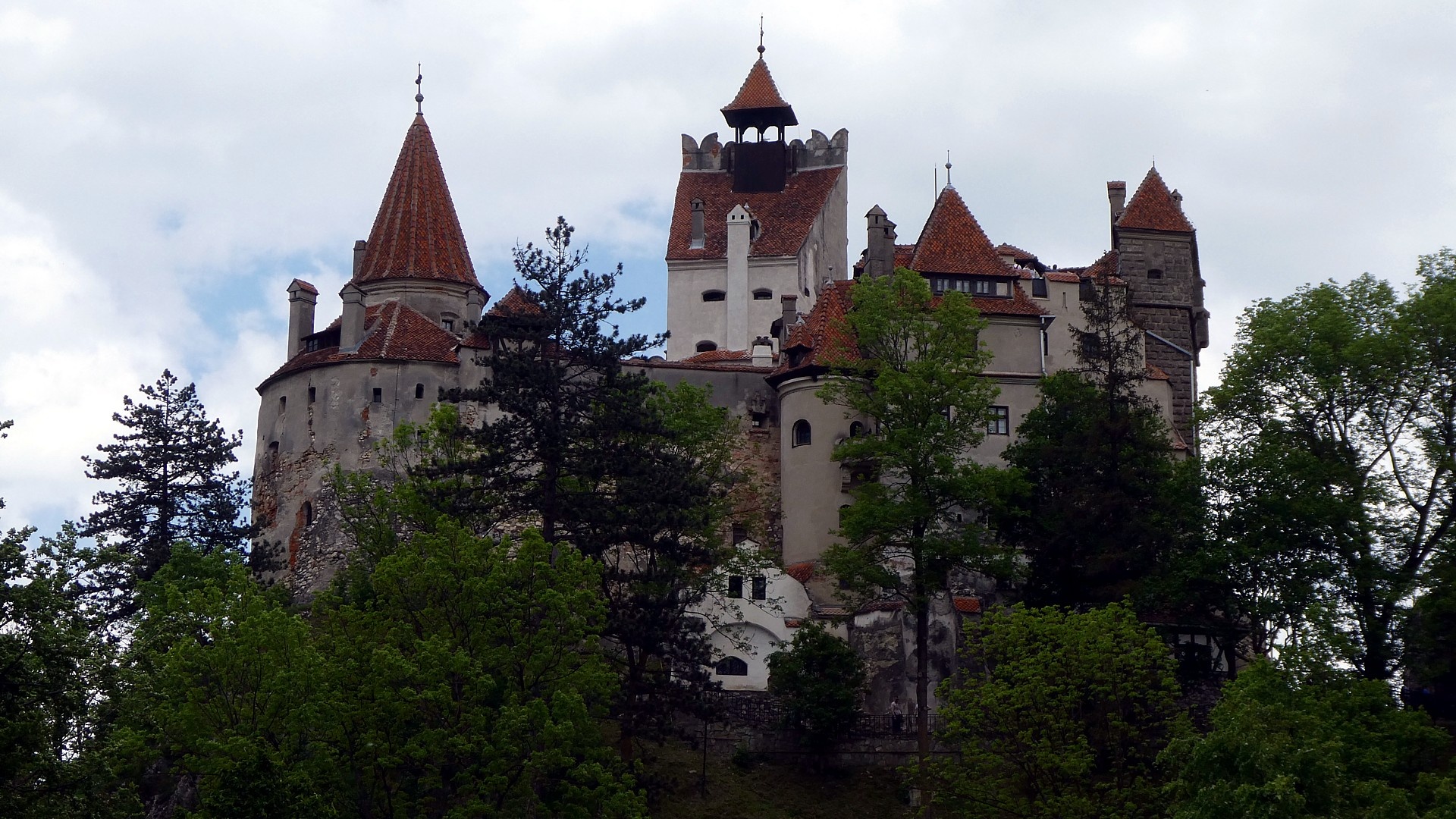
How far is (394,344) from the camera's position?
220 feet

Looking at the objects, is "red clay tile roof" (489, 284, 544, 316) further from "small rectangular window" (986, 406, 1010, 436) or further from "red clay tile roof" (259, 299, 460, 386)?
"small rectangular window" (986, 406, 1010, 436)

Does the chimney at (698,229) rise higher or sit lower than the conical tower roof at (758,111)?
lower

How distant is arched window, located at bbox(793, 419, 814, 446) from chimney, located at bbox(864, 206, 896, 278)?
613 cm

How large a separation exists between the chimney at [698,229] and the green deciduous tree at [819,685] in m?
27.9

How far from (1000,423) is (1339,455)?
11.4 metres

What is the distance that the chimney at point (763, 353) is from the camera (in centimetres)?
6869

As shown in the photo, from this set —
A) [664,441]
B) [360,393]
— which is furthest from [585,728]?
[360,393]

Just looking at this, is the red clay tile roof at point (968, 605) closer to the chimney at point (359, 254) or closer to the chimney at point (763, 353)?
the chimney at point (763, 353)

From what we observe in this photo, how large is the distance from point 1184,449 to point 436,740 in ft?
101

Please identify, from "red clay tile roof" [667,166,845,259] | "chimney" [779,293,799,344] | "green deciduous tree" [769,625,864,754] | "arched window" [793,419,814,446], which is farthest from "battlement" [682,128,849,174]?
"green deciduous tree" [769,625,864,754]

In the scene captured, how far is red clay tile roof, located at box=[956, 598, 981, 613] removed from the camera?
5888 cm

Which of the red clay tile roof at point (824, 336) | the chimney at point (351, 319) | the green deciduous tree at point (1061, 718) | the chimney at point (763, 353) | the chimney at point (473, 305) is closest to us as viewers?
the green deciduous tree at point (1061, 718)

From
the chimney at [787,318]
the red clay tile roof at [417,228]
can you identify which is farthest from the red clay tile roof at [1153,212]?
the red clay tile roof at [417,228]

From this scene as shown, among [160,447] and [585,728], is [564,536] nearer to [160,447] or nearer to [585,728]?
[585,728]
